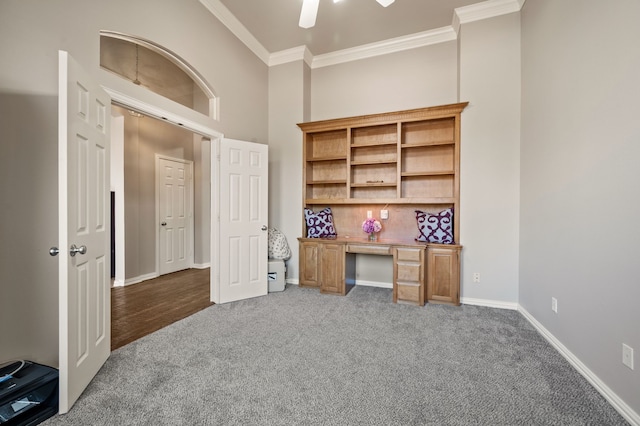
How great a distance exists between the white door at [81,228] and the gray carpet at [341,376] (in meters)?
0.22

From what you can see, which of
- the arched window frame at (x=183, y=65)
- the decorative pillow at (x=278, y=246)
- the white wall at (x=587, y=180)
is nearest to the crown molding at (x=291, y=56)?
the arched window frame at (x=183, y=65)

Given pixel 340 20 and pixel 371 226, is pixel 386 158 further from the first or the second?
pixel 340 20

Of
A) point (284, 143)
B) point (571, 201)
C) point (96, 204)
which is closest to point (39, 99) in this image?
point (96, 204)

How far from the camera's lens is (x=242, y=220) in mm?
3496

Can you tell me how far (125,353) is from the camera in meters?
2.17

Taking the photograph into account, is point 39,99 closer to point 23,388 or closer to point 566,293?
point 23,388

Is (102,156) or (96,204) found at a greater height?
(102,156)

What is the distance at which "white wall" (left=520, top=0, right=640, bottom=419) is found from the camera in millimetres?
1511

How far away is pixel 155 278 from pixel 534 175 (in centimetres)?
542

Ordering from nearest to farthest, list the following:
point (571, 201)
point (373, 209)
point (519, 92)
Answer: point (571, 201), point (519, 92), point (373, 209)

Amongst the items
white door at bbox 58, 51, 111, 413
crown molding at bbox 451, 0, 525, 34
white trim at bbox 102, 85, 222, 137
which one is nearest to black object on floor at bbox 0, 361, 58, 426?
white door at bbox 58, 51, 111, 413

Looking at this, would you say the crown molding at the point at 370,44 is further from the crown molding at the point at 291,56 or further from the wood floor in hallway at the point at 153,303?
the wood floor in hallway at the point at 153,303

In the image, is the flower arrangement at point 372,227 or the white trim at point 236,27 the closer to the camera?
the white trim at point 236,27

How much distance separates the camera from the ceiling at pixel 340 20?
3.23m
